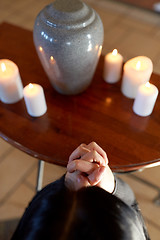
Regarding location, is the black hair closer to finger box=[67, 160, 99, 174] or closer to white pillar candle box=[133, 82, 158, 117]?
finger box=[67, 160, 99, 174]

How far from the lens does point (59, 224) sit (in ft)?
1.02

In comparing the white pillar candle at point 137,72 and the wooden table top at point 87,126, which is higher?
the white pillar candle at point 137,72

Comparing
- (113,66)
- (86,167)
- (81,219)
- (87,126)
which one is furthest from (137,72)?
(81,219)

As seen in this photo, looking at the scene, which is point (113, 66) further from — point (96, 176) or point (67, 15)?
point (96, 176)

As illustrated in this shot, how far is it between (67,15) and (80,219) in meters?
0.47

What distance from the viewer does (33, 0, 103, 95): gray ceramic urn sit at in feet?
1.89

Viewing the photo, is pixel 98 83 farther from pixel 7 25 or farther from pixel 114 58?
pixel 7 25

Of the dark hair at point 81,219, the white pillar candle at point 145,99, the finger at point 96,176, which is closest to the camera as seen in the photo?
the dark hair at point 81,219

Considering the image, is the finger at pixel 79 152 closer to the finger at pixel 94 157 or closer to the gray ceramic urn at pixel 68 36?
the finger at pixel 94 157

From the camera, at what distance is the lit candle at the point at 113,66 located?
0.71m

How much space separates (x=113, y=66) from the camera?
2.35ft

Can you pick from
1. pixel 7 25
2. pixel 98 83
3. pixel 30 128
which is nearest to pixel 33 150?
pixel 30 128

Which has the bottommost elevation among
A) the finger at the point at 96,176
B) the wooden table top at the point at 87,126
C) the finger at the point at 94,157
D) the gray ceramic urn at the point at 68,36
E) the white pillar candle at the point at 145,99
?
the wooden table top at the point at 87,126

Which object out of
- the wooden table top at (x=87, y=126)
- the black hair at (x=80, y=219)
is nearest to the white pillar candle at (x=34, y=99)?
the wooden table top at (x=87, y=126)
